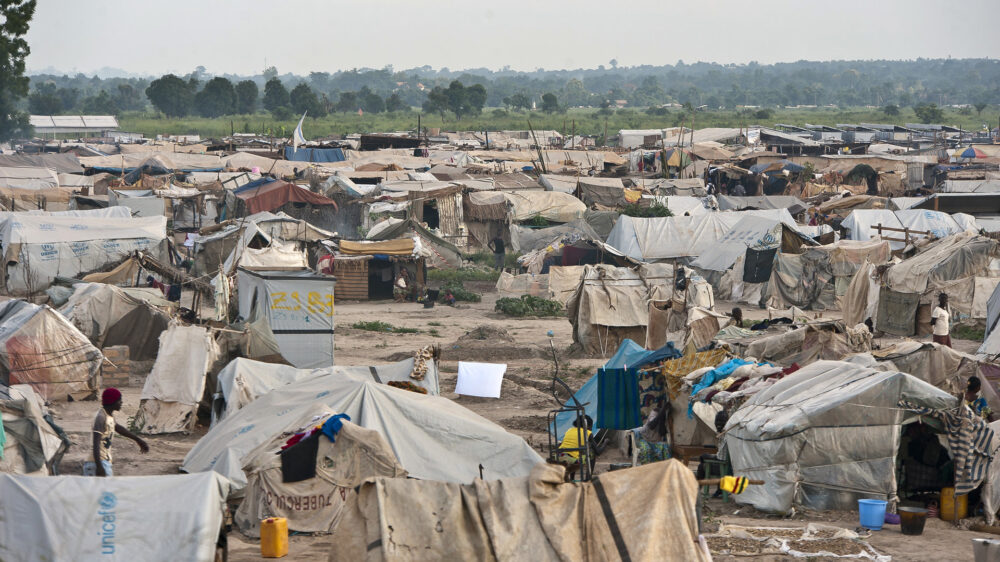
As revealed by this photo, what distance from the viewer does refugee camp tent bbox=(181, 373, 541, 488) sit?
10750 millimetres

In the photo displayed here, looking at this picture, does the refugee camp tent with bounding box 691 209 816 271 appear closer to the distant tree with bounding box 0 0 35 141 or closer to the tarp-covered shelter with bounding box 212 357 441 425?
Answer: the tarp-covered shelter with bounding box 212 357 441 425

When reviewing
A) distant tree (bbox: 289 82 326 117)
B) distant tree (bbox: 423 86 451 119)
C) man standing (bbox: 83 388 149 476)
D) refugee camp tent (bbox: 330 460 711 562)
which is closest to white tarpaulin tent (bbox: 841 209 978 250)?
man standing (bbox: 83 388 149 476)

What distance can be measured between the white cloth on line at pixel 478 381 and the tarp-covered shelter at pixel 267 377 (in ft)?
9.26

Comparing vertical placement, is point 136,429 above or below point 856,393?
below

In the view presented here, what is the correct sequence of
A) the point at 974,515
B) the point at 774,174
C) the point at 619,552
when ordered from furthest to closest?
the point at 774,174
the point at 974,515
the point at 619,552

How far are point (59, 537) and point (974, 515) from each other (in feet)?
26.0

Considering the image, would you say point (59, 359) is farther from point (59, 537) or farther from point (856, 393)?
point (856, 393)

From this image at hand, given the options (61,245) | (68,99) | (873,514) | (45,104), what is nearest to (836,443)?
(873,514)

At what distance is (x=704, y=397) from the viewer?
12578 mm

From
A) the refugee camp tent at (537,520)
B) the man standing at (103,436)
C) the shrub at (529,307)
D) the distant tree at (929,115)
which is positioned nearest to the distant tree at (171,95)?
the distant tree at (929,115)

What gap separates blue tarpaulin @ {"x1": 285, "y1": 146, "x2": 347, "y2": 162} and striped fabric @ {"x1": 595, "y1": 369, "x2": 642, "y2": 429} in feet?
137

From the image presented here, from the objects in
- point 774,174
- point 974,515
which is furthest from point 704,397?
point 774,174

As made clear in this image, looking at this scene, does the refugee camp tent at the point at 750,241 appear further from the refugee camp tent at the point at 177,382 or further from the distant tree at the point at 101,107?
the distant tree at the point at 101,107

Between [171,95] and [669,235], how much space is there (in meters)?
88.7
